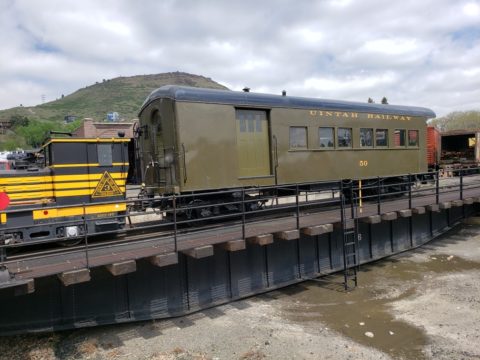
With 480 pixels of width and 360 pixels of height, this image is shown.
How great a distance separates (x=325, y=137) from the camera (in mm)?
12375

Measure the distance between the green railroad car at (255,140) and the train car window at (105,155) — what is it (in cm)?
136

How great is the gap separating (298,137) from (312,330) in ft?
18.7

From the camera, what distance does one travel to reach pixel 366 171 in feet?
44.0

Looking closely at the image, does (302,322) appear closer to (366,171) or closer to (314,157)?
(314,157)

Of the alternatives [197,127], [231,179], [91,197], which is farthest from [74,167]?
[231,179]

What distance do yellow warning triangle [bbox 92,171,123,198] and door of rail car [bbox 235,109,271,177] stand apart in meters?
3.14

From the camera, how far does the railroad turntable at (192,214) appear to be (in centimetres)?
683

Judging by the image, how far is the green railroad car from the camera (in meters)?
9.79

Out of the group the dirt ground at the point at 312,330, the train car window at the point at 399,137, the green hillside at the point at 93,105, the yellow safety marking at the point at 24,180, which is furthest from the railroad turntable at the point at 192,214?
the green hillside at the point at 93,105

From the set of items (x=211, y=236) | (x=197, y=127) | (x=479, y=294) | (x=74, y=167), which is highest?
(x=197, y=127)

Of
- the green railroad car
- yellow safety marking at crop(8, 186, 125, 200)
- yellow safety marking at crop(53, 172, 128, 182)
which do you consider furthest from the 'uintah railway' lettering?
yellow safety marking at crop(8, 186, 125, 200)

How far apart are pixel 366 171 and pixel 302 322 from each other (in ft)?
22.2

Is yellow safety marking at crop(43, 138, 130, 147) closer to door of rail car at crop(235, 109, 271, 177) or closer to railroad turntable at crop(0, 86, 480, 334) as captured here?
railroad turntable at crop(0, 86, 480, 334)

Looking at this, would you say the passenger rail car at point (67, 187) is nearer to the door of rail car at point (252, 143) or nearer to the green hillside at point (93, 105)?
the door of rail car at point (252, 143)
